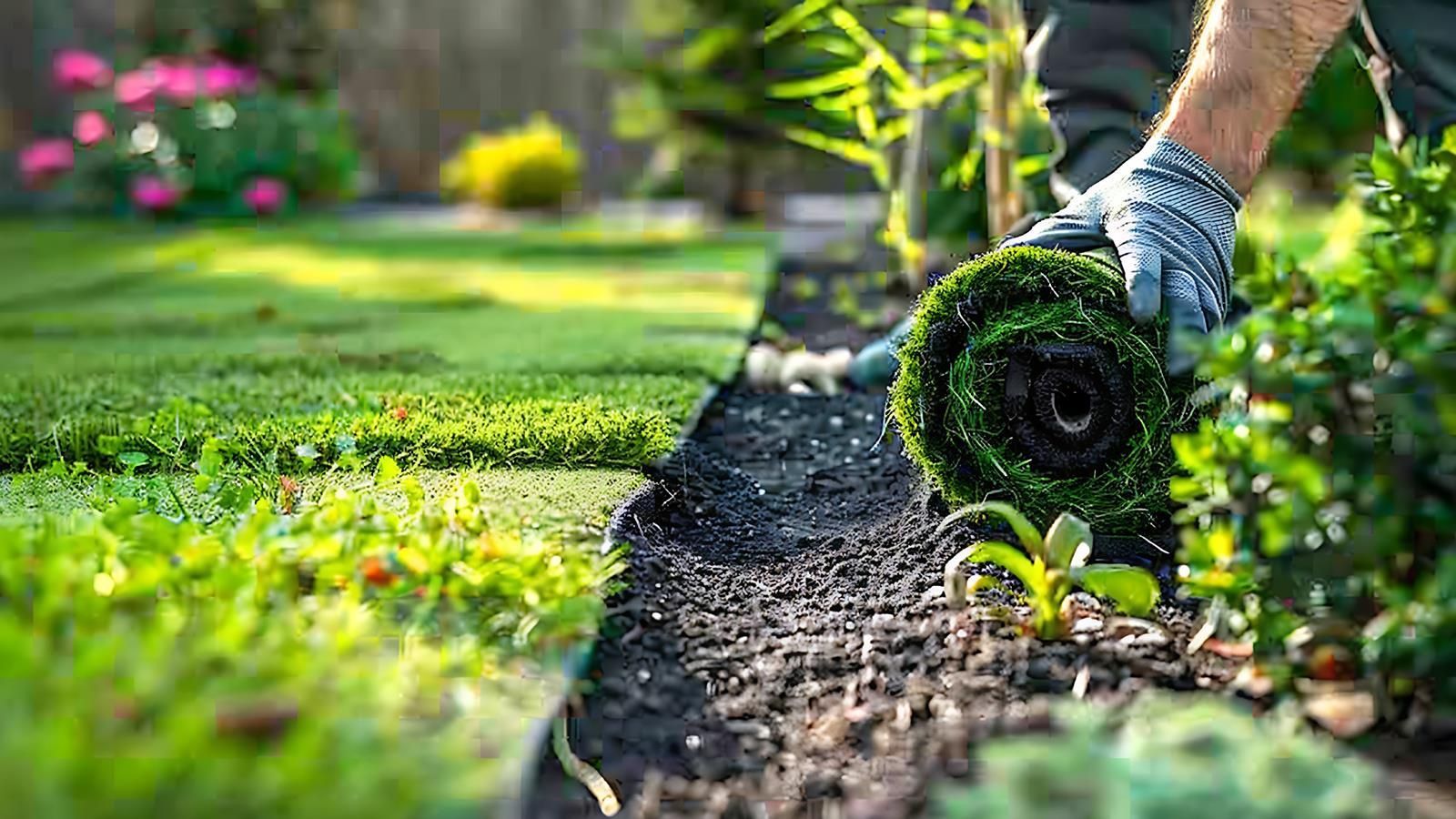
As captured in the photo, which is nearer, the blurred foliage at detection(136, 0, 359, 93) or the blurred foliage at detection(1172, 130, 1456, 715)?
the blurred foliage at detection(1172, 130, 1456, 715)

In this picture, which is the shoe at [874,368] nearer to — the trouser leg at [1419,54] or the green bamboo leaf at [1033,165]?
the green bamboo leaf at [1033,165]

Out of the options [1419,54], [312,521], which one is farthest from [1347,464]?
[1419,54]

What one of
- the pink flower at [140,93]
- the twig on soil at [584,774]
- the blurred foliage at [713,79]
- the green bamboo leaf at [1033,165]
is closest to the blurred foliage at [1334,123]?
the blurred foliage at [713,79]

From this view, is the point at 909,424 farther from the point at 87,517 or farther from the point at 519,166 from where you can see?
the point at 519,166

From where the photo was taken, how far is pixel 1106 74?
324 centimetres

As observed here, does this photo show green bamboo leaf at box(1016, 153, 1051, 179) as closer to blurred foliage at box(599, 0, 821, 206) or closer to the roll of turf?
the roll of turf

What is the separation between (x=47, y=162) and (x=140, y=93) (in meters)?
0.84

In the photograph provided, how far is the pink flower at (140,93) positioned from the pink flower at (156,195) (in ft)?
1.35

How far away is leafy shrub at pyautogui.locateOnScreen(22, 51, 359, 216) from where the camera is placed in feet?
26.2

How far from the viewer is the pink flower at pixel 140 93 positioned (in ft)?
26.1

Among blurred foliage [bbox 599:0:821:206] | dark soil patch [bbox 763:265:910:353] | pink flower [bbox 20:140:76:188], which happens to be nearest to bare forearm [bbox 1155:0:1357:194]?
dark soil patch [bbox 763:265:910:353]

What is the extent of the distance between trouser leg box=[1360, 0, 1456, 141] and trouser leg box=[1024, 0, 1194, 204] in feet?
1.34

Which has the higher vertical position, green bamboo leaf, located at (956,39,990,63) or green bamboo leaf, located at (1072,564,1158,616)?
green bamboo leaf, located at (956,39,990,63)

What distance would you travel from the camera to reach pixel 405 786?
965 mm
